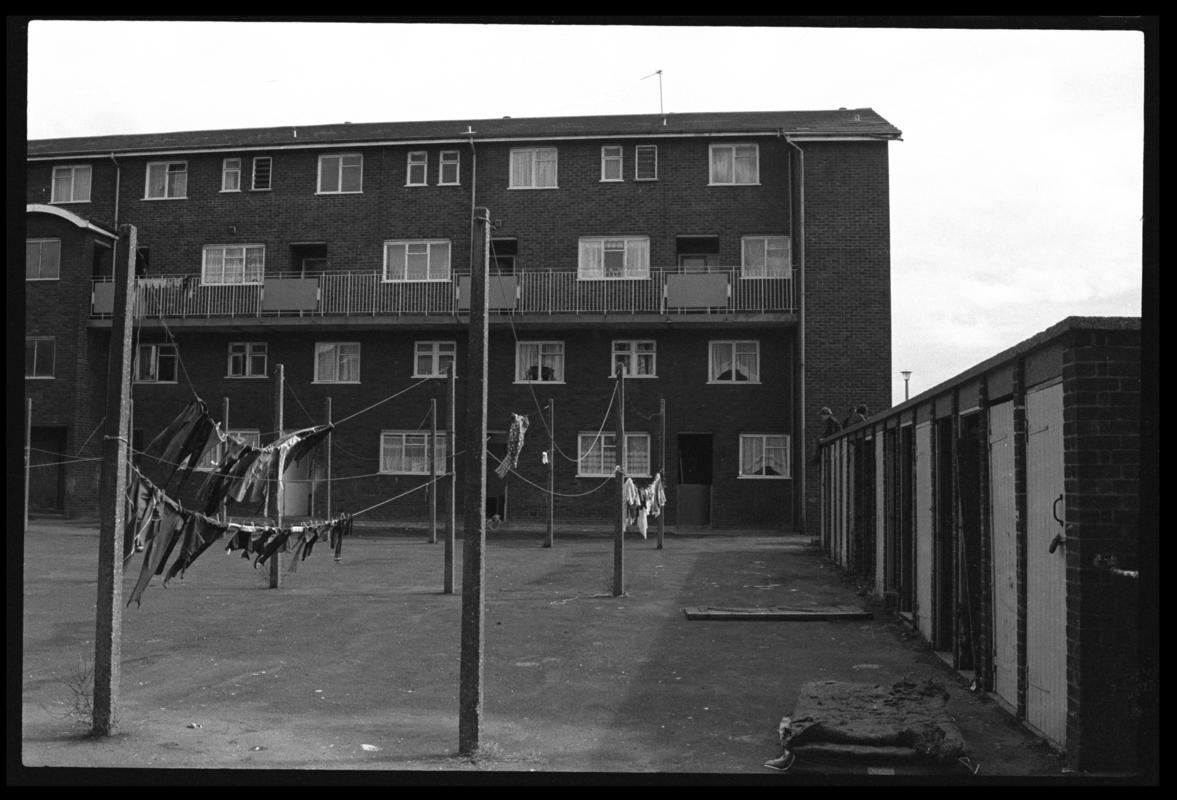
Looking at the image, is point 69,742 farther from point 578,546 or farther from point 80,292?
point 80,292

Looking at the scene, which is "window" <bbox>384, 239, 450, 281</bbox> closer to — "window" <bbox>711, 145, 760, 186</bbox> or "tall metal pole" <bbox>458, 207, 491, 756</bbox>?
"window" <bbox>711, 145, 760, 186</bbox>

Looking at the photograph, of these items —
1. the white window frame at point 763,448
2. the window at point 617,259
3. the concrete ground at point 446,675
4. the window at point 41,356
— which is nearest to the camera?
the concrete ground at point 446,675

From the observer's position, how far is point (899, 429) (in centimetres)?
1452

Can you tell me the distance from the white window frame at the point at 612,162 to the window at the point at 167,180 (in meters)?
13.8

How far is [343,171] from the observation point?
35750mm

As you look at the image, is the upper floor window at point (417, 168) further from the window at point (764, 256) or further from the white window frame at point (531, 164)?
the window at point (764, 256)

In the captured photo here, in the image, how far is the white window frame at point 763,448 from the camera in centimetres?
3247

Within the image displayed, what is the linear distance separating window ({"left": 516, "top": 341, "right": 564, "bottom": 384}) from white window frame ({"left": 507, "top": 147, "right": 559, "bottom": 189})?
4915mm

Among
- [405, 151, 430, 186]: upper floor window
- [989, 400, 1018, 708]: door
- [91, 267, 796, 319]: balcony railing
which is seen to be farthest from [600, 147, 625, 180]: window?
[989, 400, 1018, 708]: door

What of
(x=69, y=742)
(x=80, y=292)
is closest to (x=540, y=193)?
(x=80, y=292)

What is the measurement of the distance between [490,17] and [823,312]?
90.8 feet

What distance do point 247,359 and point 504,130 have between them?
11.0 m

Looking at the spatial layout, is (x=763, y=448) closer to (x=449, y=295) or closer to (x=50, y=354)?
(x=449, y=295)

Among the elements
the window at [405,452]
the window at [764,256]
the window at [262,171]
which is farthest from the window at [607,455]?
the window at [262,171]
